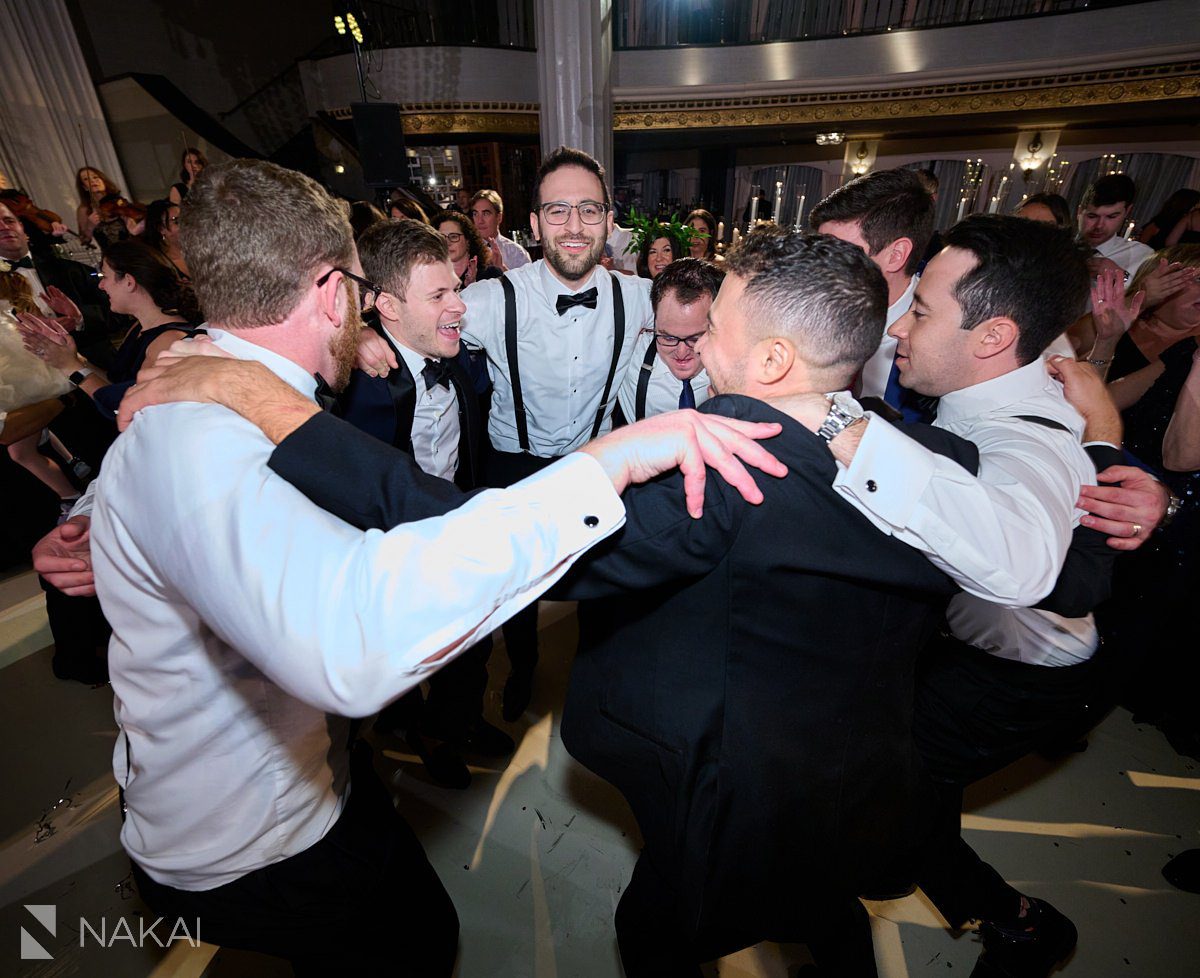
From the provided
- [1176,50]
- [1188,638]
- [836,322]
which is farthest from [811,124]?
[836,322]

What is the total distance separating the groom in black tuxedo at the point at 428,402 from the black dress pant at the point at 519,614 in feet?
0.71

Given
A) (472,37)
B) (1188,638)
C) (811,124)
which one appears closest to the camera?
(1188,638)

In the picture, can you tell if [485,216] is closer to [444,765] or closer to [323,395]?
[323,395]

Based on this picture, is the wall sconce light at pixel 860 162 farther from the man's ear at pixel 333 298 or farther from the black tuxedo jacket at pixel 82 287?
the man's ear at pixel 333 298

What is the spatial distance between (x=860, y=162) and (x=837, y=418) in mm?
14626

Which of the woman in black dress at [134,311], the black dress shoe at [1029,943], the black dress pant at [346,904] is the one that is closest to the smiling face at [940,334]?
the black dress shoe at [1029,943]

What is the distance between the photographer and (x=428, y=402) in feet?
7.32

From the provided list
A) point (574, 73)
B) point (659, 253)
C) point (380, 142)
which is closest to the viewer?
point (380, 142)

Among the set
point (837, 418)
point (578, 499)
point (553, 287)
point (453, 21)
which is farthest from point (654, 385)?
point (453, 21)

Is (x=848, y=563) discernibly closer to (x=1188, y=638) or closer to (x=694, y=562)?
(x=694, y=562)

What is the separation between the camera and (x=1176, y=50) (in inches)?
327

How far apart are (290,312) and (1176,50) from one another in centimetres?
1341

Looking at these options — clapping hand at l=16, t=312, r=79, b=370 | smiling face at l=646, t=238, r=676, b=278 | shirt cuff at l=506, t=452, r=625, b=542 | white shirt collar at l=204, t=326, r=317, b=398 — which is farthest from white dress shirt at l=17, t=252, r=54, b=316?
smiling face at l=646, t=238, r=676, b=278

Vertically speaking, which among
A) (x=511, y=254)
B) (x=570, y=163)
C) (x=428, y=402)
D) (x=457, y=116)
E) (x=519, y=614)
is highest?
(x=457, y=116)
